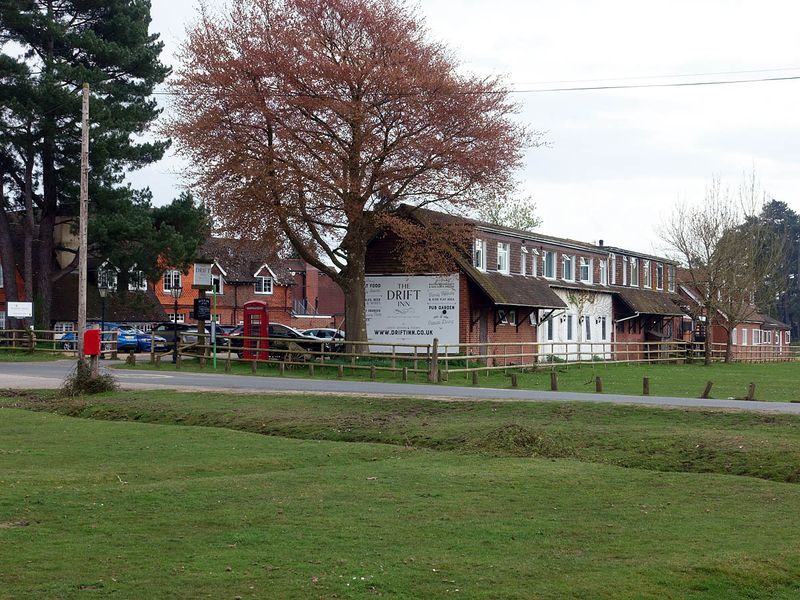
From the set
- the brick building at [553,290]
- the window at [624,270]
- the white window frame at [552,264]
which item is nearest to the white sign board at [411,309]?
the brick building at [553,290]

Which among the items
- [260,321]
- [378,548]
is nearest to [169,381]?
[260,321]

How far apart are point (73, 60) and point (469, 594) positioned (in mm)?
52862

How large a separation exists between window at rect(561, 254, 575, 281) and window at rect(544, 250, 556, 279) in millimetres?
1213

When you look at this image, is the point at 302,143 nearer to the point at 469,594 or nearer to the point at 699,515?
the point at 699,515

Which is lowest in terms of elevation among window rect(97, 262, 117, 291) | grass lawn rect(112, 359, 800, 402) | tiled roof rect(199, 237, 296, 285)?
grass lawn rect(112, 359, 800, 402)

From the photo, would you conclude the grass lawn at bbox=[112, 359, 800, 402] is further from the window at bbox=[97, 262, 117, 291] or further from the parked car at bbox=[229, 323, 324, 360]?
the window at bbox=[97, 262, 117, 291]

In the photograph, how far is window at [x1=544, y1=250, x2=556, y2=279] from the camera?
58.3 metres

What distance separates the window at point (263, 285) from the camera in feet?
284

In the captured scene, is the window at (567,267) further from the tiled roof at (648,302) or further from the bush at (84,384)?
the bush at (84,384)

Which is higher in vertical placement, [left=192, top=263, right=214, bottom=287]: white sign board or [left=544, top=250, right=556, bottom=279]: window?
[left=544, top=250, right=556, bottom=279]: window

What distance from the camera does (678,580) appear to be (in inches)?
368

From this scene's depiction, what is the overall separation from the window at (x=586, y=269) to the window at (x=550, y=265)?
3.93 metres

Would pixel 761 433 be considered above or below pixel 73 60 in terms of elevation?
below

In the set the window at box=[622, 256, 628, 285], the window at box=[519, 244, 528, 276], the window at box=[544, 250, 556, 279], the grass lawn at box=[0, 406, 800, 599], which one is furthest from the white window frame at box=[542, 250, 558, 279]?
the grass lawn at box=[0, 406, 800, 599]
